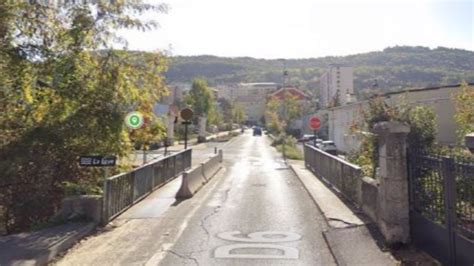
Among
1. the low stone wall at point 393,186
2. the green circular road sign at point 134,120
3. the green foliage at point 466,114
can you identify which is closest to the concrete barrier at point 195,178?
the green circular road sign at point 134,120

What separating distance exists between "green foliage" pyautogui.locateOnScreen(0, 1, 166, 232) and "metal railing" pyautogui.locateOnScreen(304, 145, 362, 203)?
625cm

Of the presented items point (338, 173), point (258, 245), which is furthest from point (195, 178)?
point (258, 245)

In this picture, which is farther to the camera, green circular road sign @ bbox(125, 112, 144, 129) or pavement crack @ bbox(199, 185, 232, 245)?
green circular road sign @ bbox(125, 112, 144, 129)

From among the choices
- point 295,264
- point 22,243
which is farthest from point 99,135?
point 295,264

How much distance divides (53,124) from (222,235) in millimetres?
5226

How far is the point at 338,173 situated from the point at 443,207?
8.39 meters

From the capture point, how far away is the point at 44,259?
764 cm

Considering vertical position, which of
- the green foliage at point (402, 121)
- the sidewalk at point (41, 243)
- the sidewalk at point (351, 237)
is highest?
the green foliage at point (402, 121)

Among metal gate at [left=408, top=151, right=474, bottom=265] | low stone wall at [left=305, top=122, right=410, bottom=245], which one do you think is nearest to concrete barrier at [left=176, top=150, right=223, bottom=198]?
low stone wall at [left=305, top=122, right=410, bottom=245]

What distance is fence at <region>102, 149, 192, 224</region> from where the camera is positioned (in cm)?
1112

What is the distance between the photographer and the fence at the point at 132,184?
36.5ft

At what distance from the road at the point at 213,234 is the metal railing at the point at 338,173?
112 centimetres

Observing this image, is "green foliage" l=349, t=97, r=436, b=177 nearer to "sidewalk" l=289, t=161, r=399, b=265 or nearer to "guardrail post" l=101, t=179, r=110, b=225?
"sidewalk" l=289, t=161, r=399, b=265

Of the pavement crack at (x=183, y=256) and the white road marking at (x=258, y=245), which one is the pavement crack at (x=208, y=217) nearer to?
the white road marking at (x=258, y=245)
